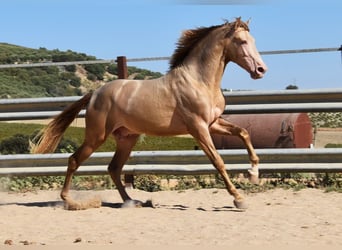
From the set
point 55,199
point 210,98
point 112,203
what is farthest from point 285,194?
point 55,199

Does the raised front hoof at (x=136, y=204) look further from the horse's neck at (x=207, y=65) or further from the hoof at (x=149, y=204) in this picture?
the horse's neck at (x=207, y=65)

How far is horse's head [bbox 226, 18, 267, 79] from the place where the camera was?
7.62 metres

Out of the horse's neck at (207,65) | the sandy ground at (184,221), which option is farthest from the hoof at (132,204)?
the horse's neck at (207,65)

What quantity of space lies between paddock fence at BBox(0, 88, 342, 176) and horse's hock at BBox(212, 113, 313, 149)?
1610mm

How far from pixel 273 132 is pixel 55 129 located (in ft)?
11.9

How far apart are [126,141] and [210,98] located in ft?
4.34

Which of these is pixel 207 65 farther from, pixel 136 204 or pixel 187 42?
pixel 136 204

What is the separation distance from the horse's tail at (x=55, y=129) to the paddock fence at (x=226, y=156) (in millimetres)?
781

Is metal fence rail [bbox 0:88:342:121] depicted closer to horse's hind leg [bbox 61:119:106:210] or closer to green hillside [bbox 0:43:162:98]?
horse's hind leg [bbox 61:119:106:210]

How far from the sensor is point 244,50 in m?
7.70

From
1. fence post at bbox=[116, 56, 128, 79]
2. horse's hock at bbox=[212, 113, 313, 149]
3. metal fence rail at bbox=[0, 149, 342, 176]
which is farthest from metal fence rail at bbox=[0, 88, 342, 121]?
horse's hock at bbox=[212, 113, 313, 149]

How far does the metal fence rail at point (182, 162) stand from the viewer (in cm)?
860

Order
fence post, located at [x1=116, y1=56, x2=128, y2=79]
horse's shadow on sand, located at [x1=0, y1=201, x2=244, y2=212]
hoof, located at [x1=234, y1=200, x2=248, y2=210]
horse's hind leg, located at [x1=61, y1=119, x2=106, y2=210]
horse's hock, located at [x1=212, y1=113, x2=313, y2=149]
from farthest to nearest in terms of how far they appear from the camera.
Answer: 1. horse's hock, located at [x1=212, y1=113, x2=313, y2=149]
2. fence post, located at [x1=116, y1=56, x2=128, y2=79]
3. horse's hind leg, located at [x1=61, y1=119, x2=106, y2=210]
4. horse's shadow on sand, located at [x1=0, y1=201, x2=244, y2=212]
5. hoof, located at [x1=234, y1=200, x2=248, y2=210]

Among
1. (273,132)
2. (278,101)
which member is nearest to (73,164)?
(278,101)
